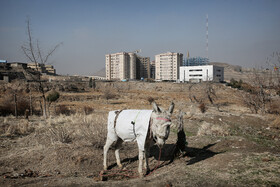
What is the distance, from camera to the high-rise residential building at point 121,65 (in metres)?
117

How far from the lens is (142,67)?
448 ft

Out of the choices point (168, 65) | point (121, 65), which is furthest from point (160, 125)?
point (121, 65)

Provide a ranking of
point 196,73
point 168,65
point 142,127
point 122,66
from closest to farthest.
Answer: point 142,127 < point 196,73 < point 168,65 < point 122,66

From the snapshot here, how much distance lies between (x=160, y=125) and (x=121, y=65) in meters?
114

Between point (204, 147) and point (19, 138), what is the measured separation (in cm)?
855

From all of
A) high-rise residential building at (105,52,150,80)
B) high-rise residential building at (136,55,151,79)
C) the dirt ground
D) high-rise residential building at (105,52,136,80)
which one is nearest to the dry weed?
the dirt ground

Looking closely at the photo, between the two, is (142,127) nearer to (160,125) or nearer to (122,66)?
(160,125)

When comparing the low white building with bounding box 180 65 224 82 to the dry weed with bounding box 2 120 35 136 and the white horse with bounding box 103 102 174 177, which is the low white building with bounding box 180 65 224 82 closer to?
the dry weed with bounding box 2 120 35 136

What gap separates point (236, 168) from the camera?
197 inches

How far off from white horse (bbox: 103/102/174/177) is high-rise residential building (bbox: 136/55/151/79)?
128 m

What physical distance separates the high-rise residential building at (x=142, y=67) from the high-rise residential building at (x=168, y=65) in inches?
725

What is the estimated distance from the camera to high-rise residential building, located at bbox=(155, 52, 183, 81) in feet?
371

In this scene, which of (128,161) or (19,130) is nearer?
(128,161)

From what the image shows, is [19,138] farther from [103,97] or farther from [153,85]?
[153,85]
